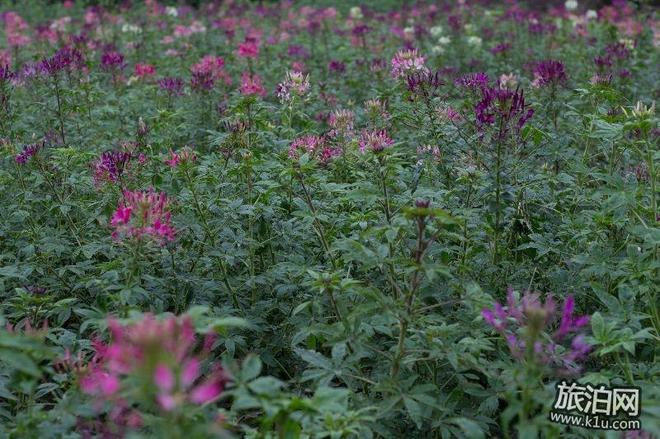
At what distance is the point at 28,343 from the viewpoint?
168cm

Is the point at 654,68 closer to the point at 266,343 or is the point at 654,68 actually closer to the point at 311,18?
the point at 311,18

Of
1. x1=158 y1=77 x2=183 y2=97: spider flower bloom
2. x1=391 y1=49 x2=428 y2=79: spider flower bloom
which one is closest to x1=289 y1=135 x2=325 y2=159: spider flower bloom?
x1=391 y1=49 x2=428 y2=79: spider flower bloom

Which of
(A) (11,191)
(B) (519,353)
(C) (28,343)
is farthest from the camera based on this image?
(A) (11,191)

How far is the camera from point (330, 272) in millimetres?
2727

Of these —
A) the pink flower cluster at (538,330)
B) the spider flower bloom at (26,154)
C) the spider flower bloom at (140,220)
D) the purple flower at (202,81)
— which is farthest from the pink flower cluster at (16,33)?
the pink flower cluster at (538,330)

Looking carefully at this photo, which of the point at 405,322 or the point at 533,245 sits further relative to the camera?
the point at 533,245

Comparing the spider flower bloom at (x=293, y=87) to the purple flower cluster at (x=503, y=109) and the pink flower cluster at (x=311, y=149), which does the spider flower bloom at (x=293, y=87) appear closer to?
the pink flower cluster at (x=311, y=149)

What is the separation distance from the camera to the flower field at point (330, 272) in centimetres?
187

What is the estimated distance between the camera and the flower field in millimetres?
1868

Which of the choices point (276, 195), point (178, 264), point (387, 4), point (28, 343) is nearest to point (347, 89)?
point (276, 195)

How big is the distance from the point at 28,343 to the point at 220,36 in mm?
7867

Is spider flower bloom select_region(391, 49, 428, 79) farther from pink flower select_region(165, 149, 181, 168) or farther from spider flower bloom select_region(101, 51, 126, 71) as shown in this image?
spider flower bloom select_region(101, 51, 126, 71)

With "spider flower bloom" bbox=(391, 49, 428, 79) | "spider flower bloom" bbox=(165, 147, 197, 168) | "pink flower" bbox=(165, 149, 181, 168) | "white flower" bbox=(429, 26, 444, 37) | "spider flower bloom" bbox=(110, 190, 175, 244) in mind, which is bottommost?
"white flower" bbox=(429, 26, 444, 37)

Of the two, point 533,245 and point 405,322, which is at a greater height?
point 405,322
